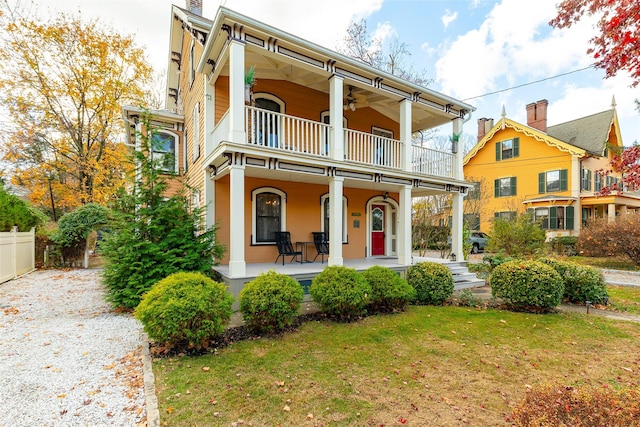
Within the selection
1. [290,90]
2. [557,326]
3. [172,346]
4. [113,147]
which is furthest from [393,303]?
[113,147]

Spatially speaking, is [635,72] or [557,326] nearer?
[635,72]

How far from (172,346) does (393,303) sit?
4.45 m

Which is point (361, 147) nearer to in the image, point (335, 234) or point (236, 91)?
point (335, 234)

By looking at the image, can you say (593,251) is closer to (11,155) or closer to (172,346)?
(172,346)

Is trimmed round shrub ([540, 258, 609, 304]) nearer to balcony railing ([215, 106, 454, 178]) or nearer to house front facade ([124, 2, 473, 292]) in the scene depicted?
house front facade ([124, 2, 473, 292])

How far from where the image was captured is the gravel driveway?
10.4 feet

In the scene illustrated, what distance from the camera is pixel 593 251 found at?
14.2 meters

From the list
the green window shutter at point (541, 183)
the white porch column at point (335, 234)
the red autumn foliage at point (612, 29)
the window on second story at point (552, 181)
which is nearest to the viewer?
the red autumn foliage at point (612, 29)

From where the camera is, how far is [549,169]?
21.0 metres

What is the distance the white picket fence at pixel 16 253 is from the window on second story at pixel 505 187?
1081 inches

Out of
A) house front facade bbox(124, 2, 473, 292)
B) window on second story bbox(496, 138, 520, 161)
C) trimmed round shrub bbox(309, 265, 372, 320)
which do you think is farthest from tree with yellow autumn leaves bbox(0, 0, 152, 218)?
window on second story bbox(496, 138, 520, 161)

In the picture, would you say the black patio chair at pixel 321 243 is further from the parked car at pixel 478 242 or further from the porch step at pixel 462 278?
the parked car at pixel 478 242

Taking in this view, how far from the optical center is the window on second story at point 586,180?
2011cm

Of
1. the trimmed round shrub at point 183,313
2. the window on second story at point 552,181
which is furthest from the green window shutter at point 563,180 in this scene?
the trimmed round shrub at point 183,313
